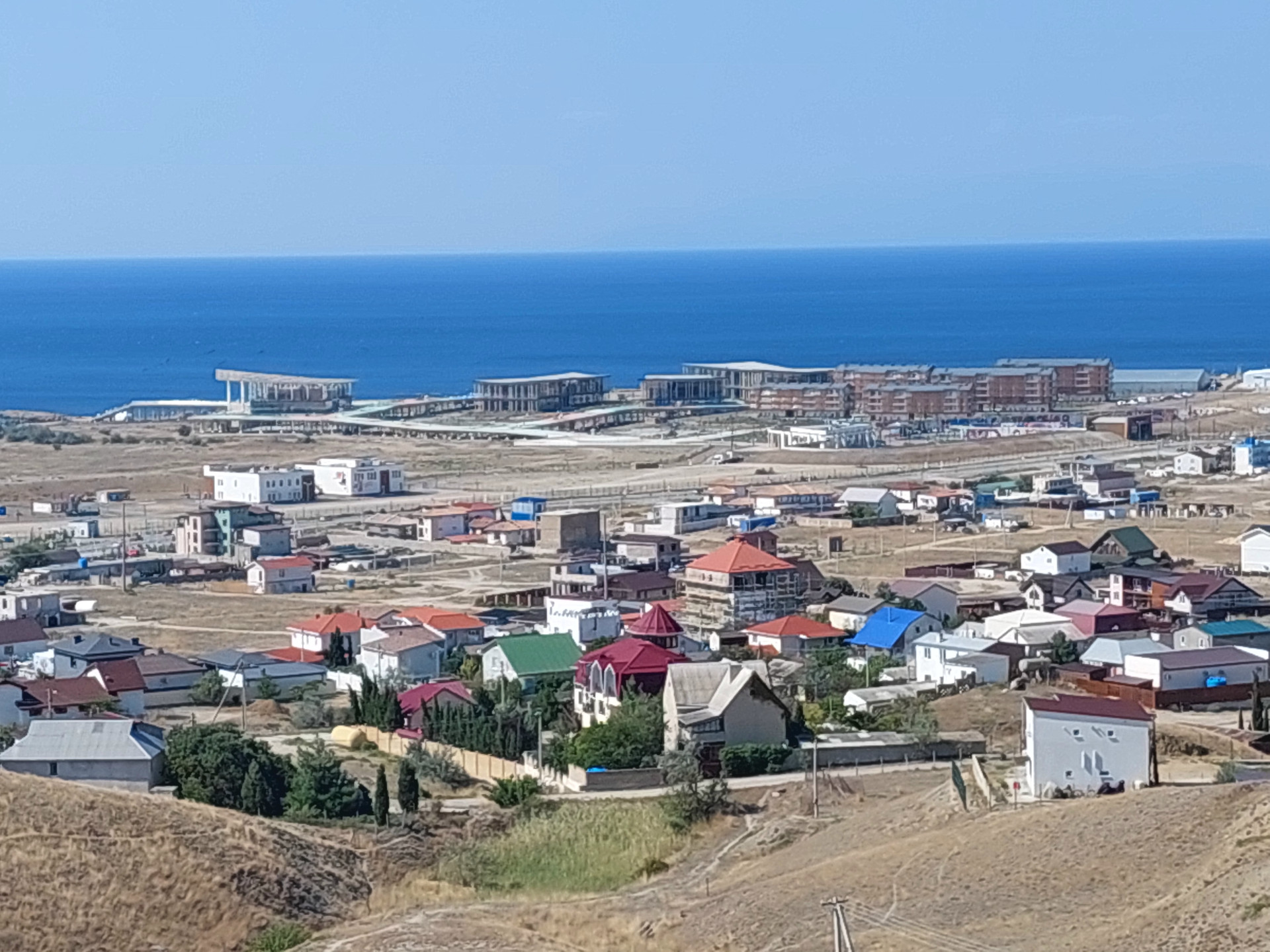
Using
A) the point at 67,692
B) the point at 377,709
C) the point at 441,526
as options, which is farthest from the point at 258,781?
the point at 441,526

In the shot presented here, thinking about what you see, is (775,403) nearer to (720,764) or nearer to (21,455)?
(21,455)

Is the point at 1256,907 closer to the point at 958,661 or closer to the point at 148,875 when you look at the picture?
the point at 148,875

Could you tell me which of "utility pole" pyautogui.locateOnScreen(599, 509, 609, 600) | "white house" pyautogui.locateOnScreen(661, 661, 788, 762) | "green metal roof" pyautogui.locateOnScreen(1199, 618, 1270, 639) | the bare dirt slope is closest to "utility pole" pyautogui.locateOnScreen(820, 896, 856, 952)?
the bare dirt slope

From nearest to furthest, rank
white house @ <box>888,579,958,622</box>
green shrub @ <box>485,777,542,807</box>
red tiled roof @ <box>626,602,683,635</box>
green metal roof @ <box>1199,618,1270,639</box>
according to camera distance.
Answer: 1. green shrub @ <box>485,777,542,807</box>
2. red tiled roof @ <box>626,602,683,635</box>
3. green metal roof @ <box>1199,618,1270,639</box>
4. white house @ <box>888,579,958,622</box>

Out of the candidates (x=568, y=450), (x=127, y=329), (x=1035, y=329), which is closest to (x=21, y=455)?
(x=568, y=450)

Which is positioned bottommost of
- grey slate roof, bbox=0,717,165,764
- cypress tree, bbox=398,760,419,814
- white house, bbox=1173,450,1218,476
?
cypress tree, bbox=398,760,419,814

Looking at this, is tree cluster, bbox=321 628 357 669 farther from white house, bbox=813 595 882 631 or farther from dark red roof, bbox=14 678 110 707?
white house, bbox=813 595 882 631
